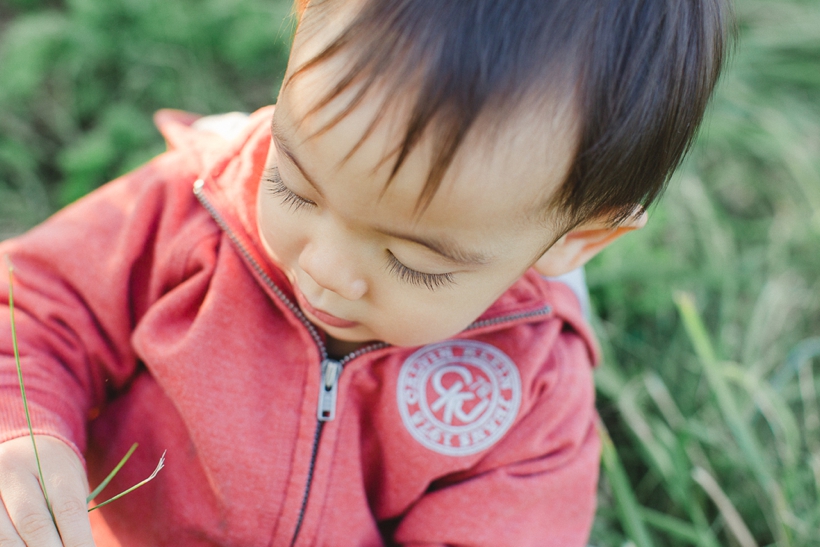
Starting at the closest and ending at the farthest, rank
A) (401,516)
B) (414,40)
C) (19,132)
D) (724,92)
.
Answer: (414,40), (401,516), (19,132), (724,92)

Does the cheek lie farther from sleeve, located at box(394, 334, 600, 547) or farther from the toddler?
sleeve, located at box(394, 334, 600, 547)

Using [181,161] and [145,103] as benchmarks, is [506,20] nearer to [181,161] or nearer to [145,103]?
[181,161]

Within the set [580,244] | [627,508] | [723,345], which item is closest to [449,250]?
[580,244]

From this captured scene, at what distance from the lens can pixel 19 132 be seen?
5.73 feet

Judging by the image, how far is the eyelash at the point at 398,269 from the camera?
0.78 meters

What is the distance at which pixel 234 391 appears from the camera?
1.00 meters

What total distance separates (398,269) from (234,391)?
36 centimetres

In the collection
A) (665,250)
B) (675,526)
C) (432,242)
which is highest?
(432,242)

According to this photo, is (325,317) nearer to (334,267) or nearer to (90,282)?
(334,267)

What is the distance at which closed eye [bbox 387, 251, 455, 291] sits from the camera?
2.55 feet

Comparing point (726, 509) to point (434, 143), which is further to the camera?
point (726, 509)

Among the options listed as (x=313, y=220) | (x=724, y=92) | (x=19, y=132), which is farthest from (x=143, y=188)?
(x=724, y=92)

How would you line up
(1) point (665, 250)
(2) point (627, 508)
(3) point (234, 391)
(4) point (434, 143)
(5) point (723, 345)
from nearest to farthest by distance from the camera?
(4) point (434, 143) < (3) point (234, 391) < (2) point (627, 508) < (5) point (723, 345) < (1) point (665, 250)

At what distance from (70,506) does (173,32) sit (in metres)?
1.41
